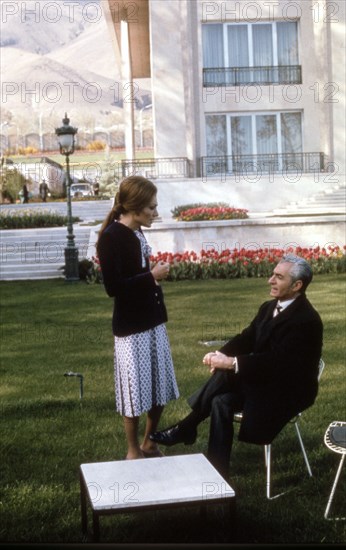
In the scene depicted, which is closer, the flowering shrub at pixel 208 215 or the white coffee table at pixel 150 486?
the white coffee table at pixel 150 486

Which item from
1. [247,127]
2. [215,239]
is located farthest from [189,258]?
[247,127]

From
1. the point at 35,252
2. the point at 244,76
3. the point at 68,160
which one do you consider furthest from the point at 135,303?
the point at 244,76

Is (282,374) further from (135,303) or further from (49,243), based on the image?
(49,243)

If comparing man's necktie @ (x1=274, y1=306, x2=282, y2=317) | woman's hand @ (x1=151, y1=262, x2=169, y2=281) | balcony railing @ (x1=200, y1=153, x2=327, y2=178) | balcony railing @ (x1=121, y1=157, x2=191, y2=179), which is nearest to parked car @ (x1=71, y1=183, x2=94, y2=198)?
balcony railing @ (x1=121, y1=157, x2=191, y2=179)

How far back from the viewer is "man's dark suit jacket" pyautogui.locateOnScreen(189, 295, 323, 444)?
6.04m

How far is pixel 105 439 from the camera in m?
7.60

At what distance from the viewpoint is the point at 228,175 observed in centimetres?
3134

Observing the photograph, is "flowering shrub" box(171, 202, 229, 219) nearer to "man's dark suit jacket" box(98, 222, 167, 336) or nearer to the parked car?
"man's dark suit jacket" box(98, 222, 167, 336)

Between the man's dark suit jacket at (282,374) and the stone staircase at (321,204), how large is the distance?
20.6 metres

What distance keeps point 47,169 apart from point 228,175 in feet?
127

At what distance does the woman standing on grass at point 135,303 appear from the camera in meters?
6.33

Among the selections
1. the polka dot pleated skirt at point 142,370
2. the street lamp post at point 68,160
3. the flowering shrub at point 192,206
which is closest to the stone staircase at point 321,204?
the flowering shrub at point 192,206

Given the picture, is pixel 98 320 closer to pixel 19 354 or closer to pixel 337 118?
pixel 19 354

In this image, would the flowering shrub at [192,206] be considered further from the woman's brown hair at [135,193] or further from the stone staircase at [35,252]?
the woman's brown hair at [135,193]
